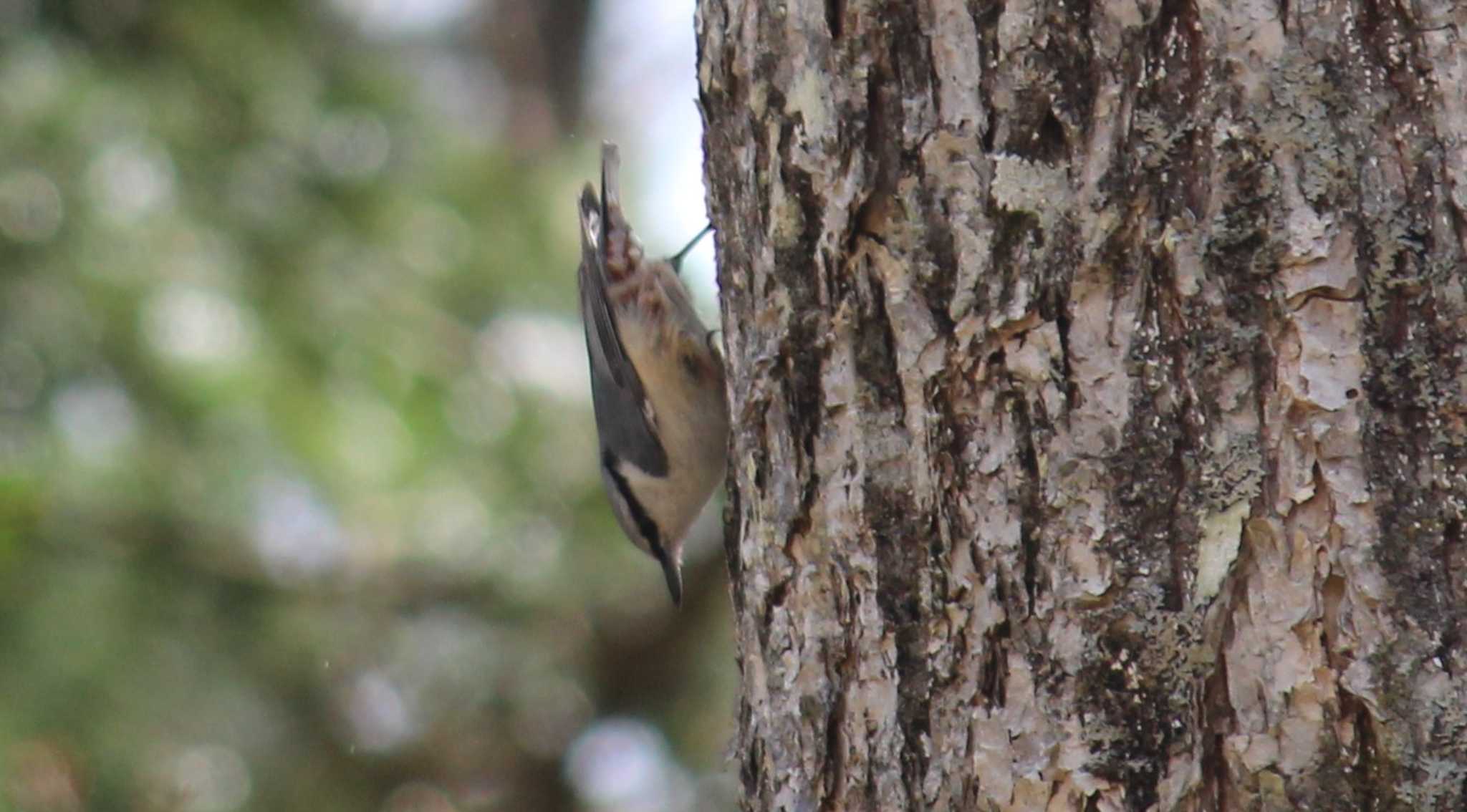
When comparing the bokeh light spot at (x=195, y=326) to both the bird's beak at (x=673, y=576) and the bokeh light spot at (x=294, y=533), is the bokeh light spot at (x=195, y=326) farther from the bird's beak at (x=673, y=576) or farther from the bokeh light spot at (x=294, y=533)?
the bird's beak at (x=673, y=576)

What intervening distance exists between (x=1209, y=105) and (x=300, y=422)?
9.81 ft

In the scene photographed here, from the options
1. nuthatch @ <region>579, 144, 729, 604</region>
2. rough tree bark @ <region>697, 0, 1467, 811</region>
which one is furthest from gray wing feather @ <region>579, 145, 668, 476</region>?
rough tree bark @ <region>697, 0, 1467, 811</region>

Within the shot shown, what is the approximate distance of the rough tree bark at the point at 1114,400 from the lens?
55.6 inches

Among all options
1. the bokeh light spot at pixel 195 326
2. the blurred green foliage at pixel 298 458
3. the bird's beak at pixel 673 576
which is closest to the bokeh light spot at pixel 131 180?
the blurred green foliage at pixel 298 458

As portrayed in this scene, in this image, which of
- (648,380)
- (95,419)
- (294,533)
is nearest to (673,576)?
(648,380)

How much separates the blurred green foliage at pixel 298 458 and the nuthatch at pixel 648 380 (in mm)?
834

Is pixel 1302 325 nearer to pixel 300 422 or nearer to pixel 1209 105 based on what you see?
pixel 1209 105

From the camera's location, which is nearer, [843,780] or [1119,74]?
[1119,74]

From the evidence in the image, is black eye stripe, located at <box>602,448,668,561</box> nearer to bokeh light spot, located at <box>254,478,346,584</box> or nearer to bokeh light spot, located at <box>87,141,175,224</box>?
bokeh light spot, located at <box>254,478,346,584</box>

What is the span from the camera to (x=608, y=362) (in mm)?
3633

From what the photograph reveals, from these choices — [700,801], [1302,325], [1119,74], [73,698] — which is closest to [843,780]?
[1302,325]

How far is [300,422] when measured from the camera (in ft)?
13.2

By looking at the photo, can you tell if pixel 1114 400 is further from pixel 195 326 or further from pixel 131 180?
pixel 131 180

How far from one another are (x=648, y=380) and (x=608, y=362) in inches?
4.6
